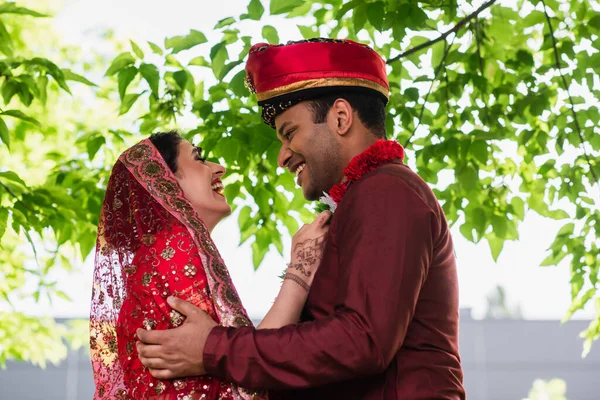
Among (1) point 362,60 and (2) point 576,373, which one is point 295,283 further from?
(2) point 576,373

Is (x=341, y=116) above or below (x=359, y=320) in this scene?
above

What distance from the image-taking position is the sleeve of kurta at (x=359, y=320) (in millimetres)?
1907

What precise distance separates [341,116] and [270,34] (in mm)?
1622

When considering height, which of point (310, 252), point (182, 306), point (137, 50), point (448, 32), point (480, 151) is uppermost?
point (448, 32)

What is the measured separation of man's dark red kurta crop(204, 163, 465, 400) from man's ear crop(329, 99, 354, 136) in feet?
0.79

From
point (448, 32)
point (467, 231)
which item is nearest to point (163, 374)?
point (467, 231)

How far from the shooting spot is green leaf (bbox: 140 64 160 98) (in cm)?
377

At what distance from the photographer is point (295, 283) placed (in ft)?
7.09

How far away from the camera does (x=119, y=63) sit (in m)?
3.82

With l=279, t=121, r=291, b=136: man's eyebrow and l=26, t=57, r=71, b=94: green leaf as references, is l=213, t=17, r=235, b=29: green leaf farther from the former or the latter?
l=279, t=121, r=291, b=136: man's eyebrow

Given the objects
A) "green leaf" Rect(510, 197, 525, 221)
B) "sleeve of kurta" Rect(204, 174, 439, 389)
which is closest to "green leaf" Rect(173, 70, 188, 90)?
"green leaf" Rect(510, 197, 525, 221)

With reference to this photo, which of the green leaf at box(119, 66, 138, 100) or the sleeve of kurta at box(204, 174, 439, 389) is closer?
the sleeve of kurta at box(204, 174, 439, 389)

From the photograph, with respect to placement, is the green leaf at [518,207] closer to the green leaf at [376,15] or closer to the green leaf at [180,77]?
the green leaf at [376,15]

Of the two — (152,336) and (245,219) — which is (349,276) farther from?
(245,219)
